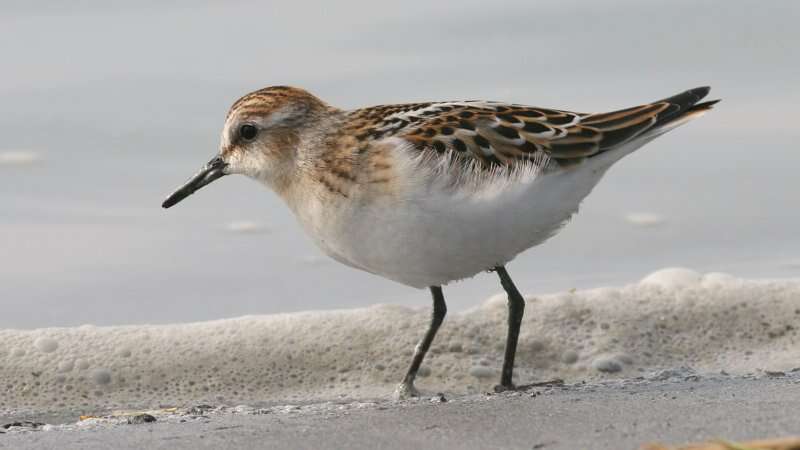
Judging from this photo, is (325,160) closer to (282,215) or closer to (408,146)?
(408,146)

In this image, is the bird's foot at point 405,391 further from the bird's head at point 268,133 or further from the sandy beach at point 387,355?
the bird's head at point 268,133

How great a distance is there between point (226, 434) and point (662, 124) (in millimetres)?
2073

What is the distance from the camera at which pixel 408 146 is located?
5.25 metres

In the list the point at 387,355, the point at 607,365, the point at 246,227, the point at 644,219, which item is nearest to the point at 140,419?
the point at 387,355

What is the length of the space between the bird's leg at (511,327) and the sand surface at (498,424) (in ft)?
2.50

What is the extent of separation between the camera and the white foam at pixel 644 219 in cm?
800

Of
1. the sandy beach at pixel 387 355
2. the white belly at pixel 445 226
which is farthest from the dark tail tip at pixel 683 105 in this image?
the sandy beach at pixel 387 355

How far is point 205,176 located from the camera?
5965 millimetres

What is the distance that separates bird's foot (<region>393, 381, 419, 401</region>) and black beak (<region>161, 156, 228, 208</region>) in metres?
1.08

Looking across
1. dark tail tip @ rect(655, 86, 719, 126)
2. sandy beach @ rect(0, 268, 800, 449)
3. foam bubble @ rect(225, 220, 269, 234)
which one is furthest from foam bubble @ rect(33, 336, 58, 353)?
dark tail tip @ rect(655, 86, 719, 126)

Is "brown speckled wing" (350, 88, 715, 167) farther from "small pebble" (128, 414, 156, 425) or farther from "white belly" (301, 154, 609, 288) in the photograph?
"small pebble" (128, 414, 156, 425)

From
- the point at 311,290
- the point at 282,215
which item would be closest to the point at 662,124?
the point at 311,290

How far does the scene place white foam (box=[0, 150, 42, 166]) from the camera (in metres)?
8.53

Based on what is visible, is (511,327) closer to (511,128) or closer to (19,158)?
(511,128)
